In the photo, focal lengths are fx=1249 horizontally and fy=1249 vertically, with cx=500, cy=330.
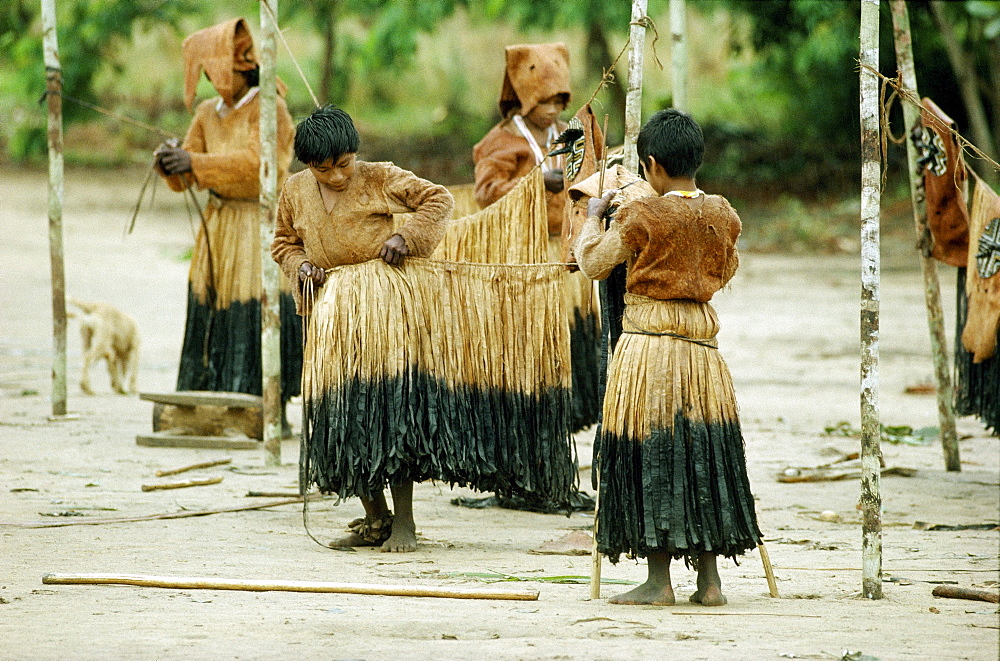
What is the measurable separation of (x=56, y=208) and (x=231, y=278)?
144 cm

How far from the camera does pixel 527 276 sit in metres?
5.46

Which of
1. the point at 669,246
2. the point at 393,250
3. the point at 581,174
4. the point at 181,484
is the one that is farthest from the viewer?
the point at 181,484

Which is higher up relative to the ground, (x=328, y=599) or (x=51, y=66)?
(x=51, y=66)

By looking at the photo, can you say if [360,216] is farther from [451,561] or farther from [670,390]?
[670,390]

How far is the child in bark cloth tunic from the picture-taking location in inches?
163

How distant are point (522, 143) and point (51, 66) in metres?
3.45

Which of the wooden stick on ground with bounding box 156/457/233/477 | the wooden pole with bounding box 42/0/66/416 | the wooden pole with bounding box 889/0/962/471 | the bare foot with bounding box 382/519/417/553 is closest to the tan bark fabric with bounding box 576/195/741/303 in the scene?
the bare foot with bounding box 382/519/417/553

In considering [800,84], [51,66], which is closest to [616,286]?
[51,66]

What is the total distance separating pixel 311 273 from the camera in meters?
5.11

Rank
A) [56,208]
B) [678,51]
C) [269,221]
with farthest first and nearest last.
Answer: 1. [56,208]
2. [678,51]
3. [269,221]

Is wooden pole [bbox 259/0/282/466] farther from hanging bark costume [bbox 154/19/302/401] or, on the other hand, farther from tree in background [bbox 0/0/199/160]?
tree in background [bbox 0/0/199/160]

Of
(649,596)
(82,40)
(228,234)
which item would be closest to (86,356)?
(228,234)

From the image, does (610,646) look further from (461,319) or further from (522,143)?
(522,143)

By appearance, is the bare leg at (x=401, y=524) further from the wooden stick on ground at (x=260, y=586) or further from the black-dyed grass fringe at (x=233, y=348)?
the black-dyed grass fringe at (x=233, y=348)
